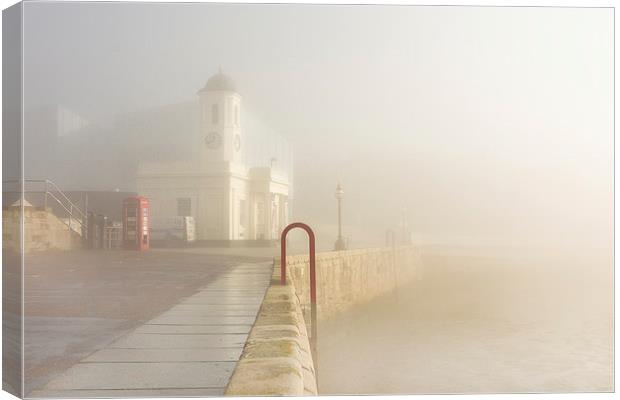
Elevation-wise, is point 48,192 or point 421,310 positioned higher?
point 48,192

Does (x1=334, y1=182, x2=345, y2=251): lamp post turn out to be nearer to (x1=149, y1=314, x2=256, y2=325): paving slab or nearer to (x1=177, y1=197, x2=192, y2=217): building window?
(x1=177, y1=197, x2=192, y2=217): building window

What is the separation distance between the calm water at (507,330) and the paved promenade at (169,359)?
172cm

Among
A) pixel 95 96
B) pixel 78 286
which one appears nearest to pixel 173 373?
pixel 78 286

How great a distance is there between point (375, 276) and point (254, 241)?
20.2 feet

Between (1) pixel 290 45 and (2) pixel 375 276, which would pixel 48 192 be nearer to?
(1) pixel 290 45

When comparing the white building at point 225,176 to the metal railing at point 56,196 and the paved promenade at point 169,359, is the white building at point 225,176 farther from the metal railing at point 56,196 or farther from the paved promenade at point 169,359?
the paved promenade at point 169,359

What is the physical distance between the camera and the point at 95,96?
225 inches

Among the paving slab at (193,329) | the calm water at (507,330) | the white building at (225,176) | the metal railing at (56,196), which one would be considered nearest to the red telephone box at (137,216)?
the white building at (225,176)

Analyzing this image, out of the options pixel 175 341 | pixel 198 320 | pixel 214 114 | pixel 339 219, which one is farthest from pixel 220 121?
pixel 175 341

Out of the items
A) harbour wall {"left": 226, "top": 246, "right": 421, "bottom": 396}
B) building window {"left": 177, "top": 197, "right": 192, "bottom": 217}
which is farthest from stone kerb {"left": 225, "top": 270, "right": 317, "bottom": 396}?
building window {"left": 177, "top": 197, "right": 192, "bottom": 217}

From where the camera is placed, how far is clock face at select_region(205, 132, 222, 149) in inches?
256

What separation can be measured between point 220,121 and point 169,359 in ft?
10.2

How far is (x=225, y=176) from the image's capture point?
6.86 meters

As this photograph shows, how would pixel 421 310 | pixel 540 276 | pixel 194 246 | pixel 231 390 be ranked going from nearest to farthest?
1. pixel 231 390
2. pixel 194 246
3. pixel 540 276
4. pixel 421 310
